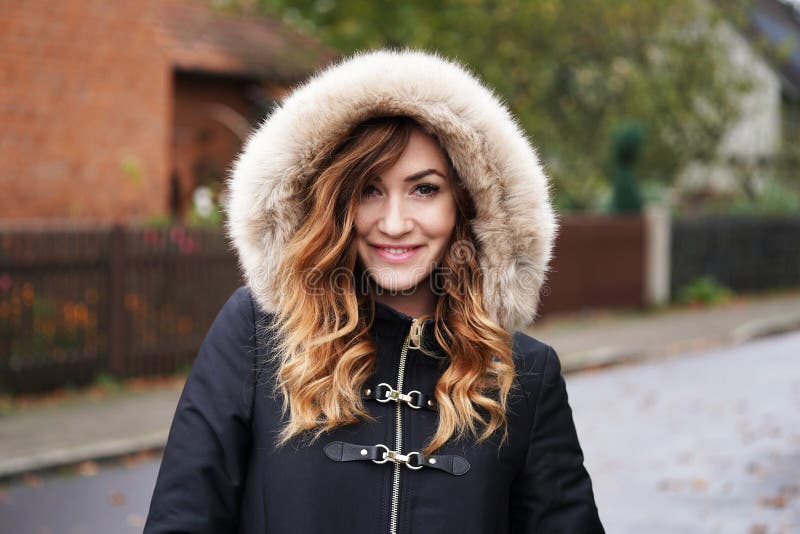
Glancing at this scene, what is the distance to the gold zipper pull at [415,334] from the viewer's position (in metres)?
2.50

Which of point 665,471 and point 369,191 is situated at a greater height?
point 369,191

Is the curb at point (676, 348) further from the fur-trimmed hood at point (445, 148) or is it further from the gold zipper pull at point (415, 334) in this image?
the gold zipper pull at point (415, 334)

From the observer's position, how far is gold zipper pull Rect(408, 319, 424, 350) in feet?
8.20

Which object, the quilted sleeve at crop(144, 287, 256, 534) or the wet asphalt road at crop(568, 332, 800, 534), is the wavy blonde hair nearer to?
the quilted sleeve at crop(144, 287, 256, 534)

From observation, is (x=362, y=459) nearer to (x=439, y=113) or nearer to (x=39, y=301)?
(x=439, y=113)

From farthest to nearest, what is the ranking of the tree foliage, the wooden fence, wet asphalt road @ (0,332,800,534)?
the tree foliage
the wooden fence
wet asphalt road @ (0,332,800,534)

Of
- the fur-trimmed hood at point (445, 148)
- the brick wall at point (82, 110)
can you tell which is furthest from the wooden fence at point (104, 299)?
the fur-trimmed hood at point (445, 148)

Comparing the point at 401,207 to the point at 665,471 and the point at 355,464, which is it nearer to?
the point at 355,464

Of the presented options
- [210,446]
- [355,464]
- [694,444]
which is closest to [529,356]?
[355,464]

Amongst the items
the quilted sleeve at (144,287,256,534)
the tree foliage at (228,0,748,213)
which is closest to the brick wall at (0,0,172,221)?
the tree foliage at (228,0,748,213)

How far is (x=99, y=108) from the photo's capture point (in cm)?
1535

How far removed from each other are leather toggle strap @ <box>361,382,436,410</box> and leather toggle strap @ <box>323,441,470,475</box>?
0.34 feet

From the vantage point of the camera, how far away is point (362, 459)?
240 cm

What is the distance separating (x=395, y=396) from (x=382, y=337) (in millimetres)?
146
